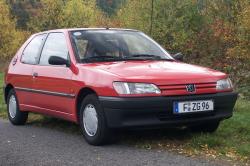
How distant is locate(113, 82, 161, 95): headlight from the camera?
6363 millimetres

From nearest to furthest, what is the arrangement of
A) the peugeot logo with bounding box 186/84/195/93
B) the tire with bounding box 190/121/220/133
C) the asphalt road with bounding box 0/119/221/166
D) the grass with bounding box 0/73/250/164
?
the asphalt road with bounding box 0/119/221/166 → the grass with bounding box 0/73/250/164 → the peugeot logo with bounding box 186/84/195/93 → the tire with bounding box 190/121/220/133

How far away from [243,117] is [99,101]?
9.05 feet

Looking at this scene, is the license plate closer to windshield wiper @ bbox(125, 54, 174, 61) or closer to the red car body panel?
the red car body panel

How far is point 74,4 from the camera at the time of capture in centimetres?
5684

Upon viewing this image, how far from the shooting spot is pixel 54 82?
7789mm

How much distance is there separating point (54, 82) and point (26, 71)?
1228 millimetres

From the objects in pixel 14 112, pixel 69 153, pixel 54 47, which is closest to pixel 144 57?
pixel 54 47

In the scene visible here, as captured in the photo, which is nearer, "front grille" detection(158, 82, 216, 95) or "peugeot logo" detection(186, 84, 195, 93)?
"front grille" detection(158, 82, 216, 95)

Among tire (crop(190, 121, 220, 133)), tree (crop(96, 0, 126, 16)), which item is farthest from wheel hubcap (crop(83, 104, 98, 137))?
tree (crop(96, 0, 126, 16))

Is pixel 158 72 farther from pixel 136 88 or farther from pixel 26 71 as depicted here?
pixel 26 71

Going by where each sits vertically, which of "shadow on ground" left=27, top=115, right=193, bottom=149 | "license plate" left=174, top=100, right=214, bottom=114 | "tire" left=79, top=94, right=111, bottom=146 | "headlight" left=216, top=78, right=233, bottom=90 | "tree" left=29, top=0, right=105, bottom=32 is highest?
"headlight" left=216, top=78, right=233, bottom=90

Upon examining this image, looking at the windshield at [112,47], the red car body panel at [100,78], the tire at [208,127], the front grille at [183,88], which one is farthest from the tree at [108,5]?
the front grille at [183,88]

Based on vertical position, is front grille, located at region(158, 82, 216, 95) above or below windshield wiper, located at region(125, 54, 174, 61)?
below

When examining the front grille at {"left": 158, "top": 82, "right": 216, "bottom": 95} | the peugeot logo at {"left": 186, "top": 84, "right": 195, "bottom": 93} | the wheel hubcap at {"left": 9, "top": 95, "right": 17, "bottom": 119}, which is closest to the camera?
the front grille at {"left": 158, "top": 82, "right": 216, "bottom": 95}
